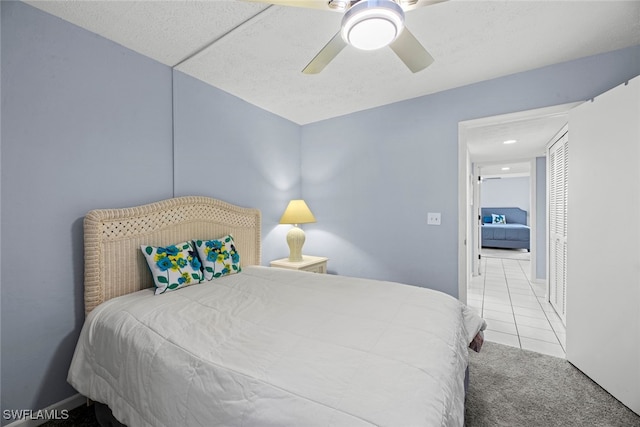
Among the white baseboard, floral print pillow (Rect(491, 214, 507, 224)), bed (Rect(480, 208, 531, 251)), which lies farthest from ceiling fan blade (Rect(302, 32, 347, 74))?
floral print pillow (Rect(491, 214, 507, 224))

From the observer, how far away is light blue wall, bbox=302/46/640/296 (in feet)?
7.28

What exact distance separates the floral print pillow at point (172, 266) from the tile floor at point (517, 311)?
108 inches

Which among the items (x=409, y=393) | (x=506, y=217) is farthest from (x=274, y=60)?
(x=506, y=217)

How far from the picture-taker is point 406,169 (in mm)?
2912

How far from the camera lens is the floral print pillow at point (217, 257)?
212 centimetres

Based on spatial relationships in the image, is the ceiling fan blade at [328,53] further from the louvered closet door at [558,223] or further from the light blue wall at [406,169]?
the louvered closet door at [558,223]

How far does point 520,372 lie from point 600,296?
30.5 inches

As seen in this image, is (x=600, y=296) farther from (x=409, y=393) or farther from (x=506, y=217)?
(x=506, y=217)

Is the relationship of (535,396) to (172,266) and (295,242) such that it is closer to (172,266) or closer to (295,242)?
(295,242)

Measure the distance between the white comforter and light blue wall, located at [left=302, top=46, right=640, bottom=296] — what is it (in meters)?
1.20

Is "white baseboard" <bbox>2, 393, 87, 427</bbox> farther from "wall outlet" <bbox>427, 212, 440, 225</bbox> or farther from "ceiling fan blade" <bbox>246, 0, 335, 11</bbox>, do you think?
"wall outlet" <bbox>427, 212, 440, 225</bbox>

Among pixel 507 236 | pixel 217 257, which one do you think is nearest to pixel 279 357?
pixel 217 257

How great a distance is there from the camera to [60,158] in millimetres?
1654

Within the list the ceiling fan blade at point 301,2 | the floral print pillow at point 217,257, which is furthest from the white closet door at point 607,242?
the floral print pillow at point 217,257
